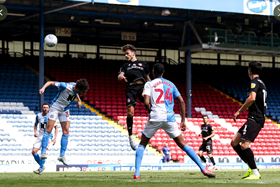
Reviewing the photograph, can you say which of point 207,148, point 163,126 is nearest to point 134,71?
point 163,126

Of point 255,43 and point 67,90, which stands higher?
point 255,43

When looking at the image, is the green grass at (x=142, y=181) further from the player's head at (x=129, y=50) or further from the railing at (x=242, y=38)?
the railing at (x=242, y=38)

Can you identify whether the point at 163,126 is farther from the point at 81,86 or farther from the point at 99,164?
the point at 99,164

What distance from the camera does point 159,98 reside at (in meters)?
8.76

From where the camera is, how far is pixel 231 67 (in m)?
37.1

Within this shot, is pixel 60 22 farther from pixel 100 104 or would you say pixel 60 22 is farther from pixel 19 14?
pixel 100 104

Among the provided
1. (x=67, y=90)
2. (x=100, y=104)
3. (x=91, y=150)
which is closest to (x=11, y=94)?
(x=100, y=104)

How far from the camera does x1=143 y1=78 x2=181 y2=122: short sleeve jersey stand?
28.6 ft

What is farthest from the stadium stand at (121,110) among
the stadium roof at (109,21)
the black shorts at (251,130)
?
the black shorts at (251,130)

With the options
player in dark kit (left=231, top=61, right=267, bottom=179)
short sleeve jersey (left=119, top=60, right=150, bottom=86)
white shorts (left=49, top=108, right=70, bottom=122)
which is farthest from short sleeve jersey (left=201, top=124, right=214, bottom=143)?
player in dark kit (left=231, top=61, right=267, bottom=179)

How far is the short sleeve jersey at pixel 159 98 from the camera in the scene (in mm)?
8703

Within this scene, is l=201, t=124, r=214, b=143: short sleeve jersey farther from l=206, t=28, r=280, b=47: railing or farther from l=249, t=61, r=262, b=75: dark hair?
l=206, t=28, r=280, b=47: railing

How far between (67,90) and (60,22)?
2129cm

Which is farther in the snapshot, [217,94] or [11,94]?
[217,94]
